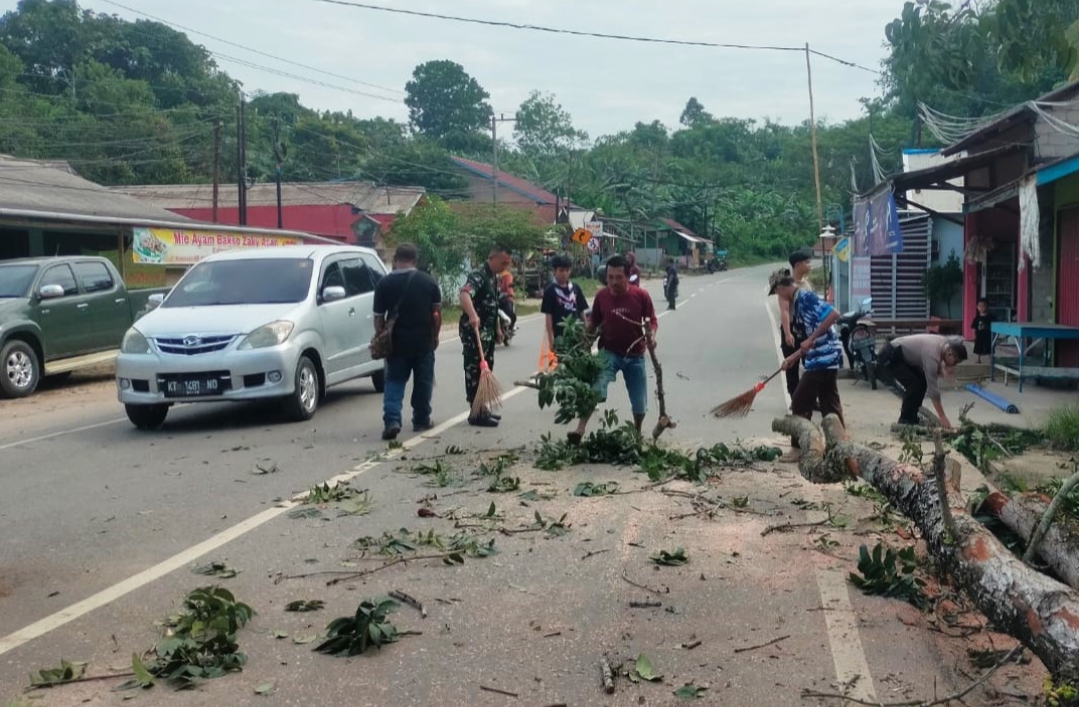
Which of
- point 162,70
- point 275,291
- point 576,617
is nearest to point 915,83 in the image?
point 576,617

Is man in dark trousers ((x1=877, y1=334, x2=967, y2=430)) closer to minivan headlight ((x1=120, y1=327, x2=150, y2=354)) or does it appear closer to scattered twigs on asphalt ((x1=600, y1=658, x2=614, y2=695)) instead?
scattered twigs on asphalt ((x1=600, y1=658, x2=614, y2=695))

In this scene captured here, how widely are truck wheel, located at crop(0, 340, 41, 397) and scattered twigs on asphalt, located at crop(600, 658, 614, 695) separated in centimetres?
1249

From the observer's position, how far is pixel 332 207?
178 feet

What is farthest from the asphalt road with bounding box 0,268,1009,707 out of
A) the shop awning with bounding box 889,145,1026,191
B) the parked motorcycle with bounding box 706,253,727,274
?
the parked motorcycle with bounding box 706,253,727,274

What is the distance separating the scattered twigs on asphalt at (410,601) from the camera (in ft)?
17.7

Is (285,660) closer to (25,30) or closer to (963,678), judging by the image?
(963,678)

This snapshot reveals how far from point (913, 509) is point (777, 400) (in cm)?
848

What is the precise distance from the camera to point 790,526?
6.93 m

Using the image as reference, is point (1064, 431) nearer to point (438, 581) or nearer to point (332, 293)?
point (438, 581)

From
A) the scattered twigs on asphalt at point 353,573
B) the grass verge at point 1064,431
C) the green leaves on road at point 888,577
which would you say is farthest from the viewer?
the grass verge at point 1064,431

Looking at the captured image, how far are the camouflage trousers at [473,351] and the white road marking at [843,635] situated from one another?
5.74 meters

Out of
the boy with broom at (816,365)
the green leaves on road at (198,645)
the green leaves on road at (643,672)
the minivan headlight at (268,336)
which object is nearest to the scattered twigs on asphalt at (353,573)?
the green leaves on road at (198,645)

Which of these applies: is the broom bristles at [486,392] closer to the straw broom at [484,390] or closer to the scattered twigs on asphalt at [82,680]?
the straw broom at [484,390]

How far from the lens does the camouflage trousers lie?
37.0ft
